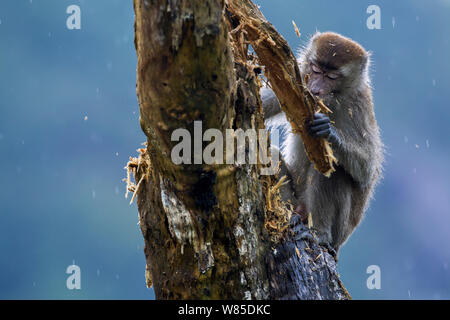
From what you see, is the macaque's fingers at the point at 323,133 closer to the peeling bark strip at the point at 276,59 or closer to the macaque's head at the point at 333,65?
the peeling bark strip at the point at 276,59

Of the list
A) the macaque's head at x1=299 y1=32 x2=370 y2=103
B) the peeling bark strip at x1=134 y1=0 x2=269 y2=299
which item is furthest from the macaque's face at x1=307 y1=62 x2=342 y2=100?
the peeling bark strip at x1=134 y1=0 x2=269 y2=299

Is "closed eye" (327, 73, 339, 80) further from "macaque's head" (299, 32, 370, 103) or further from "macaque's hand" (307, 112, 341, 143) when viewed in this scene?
"macaque's hand" (307, 112, 341, 143)

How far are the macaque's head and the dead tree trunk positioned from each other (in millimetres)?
1374

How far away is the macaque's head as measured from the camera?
514 cm

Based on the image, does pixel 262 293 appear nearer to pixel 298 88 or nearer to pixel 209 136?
pixel 209 136

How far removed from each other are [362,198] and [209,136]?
328 centimetres

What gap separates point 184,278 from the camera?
321cm

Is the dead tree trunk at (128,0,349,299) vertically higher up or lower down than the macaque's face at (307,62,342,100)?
lower down

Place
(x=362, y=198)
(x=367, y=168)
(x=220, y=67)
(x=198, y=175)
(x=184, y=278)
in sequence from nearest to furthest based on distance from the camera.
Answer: (x=220, y=67) < (x=198, y=175) < (x=184, y=278) < (x=367, y=168) < (x=362, y=198)

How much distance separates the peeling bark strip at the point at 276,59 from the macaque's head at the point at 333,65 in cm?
104

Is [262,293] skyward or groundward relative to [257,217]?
groundward

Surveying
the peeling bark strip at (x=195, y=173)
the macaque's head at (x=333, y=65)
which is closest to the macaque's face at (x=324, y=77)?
the macaque's head at (x=333, y=65)

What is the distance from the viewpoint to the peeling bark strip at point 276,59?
11.8ft

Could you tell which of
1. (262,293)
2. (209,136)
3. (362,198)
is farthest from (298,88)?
(362,198)
